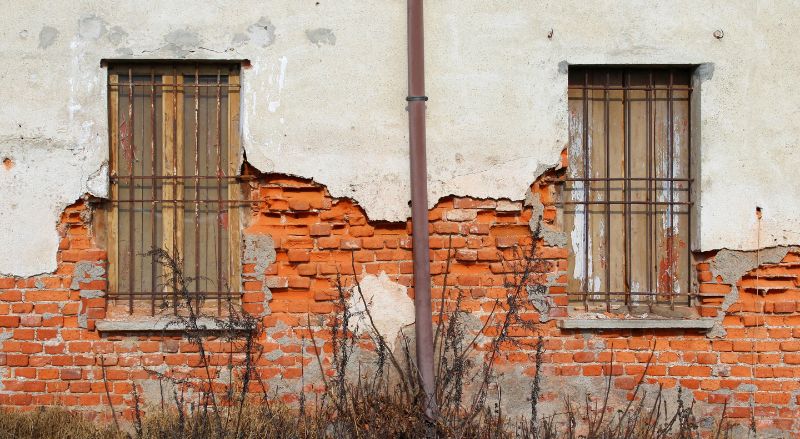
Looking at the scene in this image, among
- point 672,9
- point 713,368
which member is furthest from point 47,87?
point 713,368

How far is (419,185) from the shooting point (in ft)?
17.4

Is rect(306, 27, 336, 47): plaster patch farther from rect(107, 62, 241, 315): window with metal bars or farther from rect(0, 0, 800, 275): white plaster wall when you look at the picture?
rect(107, 62, 241, 315): window with metal bars

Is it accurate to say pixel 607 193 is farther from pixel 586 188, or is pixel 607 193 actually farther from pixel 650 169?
pixel 650 169

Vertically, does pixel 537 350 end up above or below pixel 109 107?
below

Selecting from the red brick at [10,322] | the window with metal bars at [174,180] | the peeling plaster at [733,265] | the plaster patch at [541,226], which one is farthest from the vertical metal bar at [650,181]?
the red brick at [10,322]

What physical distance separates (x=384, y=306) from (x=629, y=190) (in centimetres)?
176

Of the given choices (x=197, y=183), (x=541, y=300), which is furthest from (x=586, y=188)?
(x=197, y=183)

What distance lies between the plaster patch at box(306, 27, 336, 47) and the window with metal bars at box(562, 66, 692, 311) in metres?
1.59

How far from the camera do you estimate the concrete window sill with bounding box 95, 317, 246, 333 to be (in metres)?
5.30

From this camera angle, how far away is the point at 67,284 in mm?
5363

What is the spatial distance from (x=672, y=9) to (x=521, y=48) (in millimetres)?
987

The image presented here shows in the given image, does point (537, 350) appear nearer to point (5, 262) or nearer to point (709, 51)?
point (709, 51)

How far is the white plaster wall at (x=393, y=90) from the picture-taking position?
5.32 meters

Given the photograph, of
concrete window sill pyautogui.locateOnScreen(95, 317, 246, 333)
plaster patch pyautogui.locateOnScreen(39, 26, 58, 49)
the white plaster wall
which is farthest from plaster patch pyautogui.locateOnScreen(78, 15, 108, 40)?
concrete window sill pyautogui.locateOnScreen(95, 317, 246, 333)
